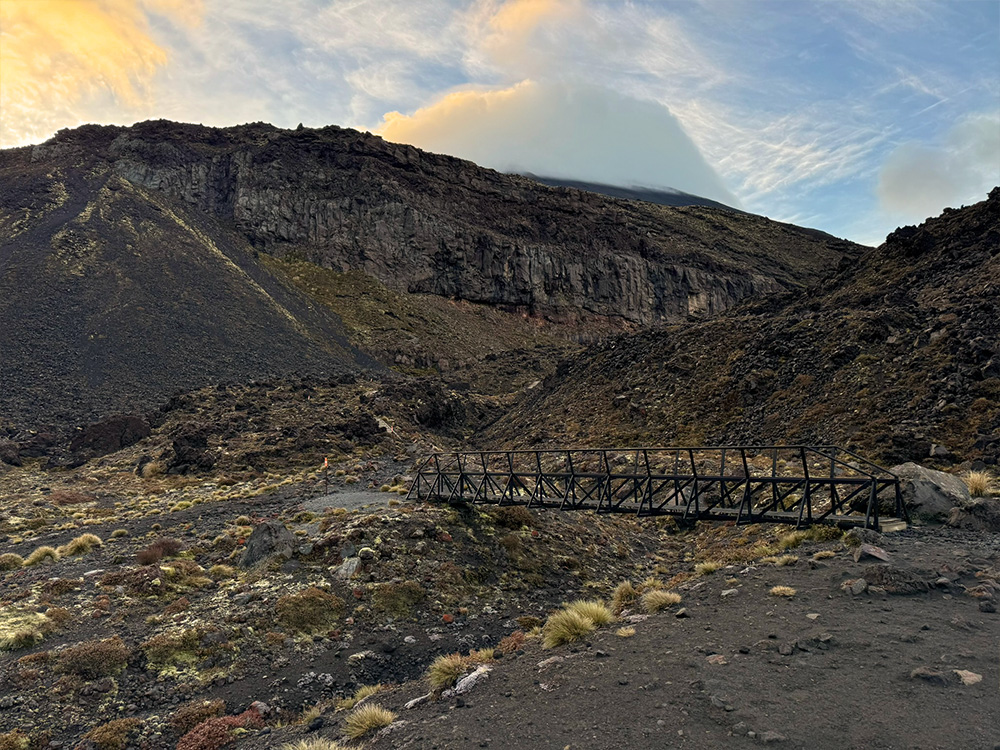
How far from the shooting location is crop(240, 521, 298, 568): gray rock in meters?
16.1

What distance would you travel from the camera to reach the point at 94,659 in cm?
1107

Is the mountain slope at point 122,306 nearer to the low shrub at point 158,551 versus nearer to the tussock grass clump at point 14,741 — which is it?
the low shrub at point 158,551

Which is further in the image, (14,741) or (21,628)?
(21,628)

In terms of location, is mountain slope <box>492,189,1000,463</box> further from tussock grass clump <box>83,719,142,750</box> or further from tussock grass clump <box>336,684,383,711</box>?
tussock grass clump <box>83,719,142,750</box>

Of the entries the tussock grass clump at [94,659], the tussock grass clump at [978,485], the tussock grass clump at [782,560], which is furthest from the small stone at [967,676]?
the tussock grass clump at [94,659]

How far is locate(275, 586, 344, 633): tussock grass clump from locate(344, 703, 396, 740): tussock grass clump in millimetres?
5179

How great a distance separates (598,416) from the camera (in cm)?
3347

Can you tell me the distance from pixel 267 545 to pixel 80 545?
22.5ft

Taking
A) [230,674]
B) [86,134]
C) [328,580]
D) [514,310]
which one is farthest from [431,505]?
[86,134]

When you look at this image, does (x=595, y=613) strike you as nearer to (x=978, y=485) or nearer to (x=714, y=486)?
(x=978, y=485)

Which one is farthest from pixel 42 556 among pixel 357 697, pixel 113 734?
pixel 357 697

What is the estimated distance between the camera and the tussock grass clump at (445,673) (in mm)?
9062

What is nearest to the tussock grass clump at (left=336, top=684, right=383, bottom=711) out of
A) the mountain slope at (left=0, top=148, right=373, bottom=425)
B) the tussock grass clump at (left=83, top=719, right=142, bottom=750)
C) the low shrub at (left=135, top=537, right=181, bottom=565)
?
the tussock grass clump at (left=83, top=719, right=142, bottom=750)

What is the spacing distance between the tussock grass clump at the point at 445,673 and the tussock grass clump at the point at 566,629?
1.55 m
